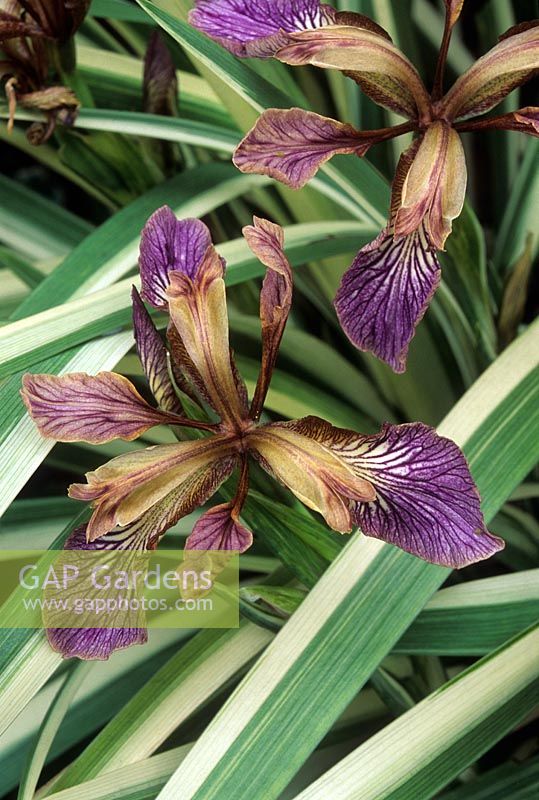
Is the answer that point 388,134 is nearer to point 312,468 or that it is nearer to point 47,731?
point 312,468

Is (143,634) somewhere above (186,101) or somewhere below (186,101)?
below

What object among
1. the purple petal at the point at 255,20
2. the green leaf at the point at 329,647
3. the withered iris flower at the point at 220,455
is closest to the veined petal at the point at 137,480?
the withered iris flower at the point at 220,455

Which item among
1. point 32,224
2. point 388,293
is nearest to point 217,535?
point 388,293

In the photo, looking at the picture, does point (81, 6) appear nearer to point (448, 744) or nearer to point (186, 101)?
point (186, 101)

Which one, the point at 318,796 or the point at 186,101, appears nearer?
the point at 318,796

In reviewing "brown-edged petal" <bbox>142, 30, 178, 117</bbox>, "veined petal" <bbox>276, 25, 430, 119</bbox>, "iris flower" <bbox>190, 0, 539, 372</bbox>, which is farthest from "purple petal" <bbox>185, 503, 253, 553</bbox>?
"brown-edged petal" <bbox>142, 30, 178, 117</bbox>

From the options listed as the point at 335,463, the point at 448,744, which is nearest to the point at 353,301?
the point at 335,463

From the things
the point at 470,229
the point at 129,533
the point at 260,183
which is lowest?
the point at 129,533

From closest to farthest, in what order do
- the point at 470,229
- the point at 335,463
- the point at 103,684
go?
the point at 335,463, the point at 470,229, the point at 103,684
